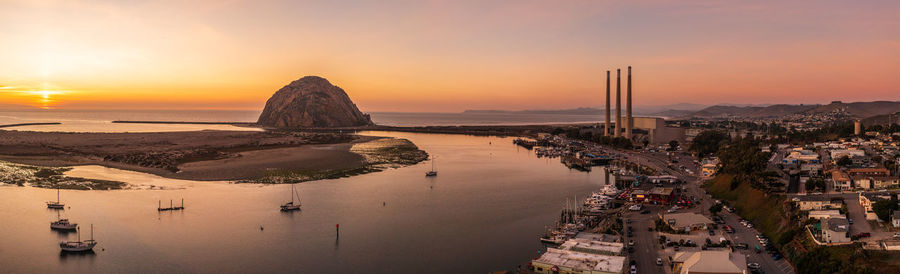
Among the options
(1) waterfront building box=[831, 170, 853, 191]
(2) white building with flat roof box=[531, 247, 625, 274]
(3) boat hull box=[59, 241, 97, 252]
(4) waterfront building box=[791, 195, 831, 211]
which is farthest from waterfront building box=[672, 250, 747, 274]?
(3) boat hull box=[59, 241, 97, 252]

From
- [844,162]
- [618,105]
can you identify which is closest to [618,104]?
[618,105]

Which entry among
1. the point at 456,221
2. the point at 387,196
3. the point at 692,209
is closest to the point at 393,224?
the point at 456,221

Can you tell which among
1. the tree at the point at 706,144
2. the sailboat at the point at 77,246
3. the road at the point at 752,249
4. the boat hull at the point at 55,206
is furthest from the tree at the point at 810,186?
the boat hull at the point at 55,206

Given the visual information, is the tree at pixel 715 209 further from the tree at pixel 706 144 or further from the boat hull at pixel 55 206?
the boat hull at pixel 55 206

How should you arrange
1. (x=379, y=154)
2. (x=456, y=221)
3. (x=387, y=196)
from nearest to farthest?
(x=456, y=221) → (x=387, y=196) → (x=379, y=154)

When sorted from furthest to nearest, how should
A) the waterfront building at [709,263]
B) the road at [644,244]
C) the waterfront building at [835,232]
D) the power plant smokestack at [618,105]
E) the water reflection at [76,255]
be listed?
the power plant smokestack at [618,105]
the water reflection at [76,255]
the waterfront building at [835,232]
the road at [644,244]
the waterfront building at [709,263]

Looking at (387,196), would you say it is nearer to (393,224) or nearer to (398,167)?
(393,224)

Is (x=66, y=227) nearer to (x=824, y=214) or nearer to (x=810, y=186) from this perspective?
(x=824, y=214)
